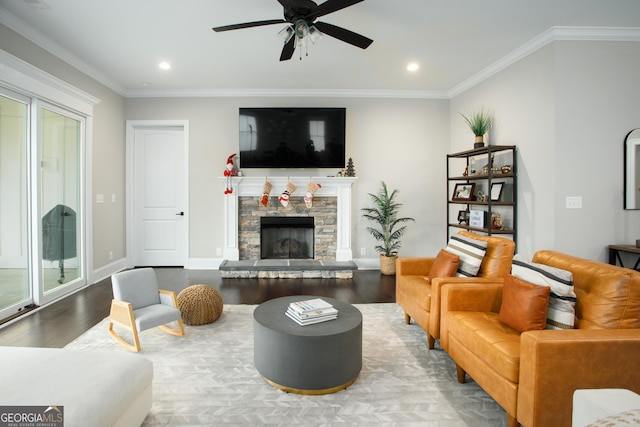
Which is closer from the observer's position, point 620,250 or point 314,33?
point 314,33

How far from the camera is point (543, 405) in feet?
4.97

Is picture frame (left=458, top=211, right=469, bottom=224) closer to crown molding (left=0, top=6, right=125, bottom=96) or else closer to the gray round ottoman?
the gray round ottoman

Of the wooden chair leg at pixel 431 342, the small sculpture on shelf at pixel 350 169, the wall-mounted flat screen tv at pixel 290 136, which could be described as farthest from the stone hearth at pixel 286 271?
the wooden chair leg at pixel 431 342

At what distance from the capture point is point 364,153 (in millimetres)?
5477

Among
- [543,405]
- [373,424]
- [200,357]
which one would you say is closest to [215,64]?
[200,357]

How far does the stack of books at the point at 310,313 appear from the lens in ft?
7.19

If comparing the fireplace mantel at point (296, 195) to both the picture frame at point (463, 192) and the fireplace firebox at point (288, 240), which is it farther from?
the picture frame at point (463, 192)

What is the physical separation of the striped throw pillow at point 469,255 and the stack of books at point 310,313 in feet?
3.87

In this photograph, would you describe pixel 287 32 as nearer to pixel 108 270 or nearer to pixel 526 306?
pixel 526 306

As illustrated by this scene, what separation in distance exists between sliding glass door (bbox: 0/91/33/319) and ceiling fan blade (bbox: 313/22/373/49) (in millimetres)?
2973

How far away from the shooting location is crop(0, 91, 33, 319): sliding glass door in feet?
10.6

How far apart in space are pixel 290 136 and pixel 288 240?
1.64 meters

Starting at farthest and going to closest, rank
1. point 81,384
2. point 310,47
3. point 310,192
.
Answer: point 310,192, point 310,47, point 81,384

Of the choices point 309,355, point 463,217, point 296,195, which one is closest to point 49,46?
point 296,195
